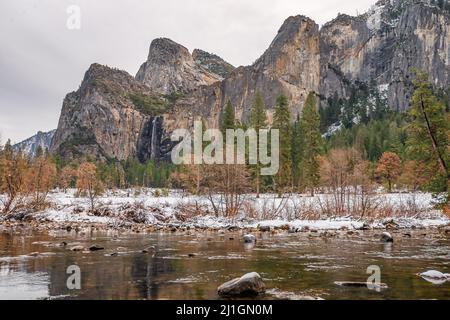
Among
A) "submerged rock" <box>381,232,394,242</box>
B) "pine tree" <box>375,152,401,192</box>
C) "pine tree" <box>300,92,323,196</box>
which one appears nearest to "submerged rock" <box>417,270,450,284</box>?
"submerged rock" <box>381,232,394,242</box>

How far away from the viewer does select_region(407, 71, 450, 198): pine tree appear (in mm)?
22078

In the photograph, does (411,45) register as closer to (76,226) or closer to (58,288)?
(76,226)

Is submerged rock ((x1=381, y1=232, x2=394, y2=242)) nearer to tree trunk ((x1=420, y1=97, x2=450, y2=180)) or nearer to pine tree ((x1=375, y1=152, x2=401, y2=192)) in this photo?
tree trunk ((x1=420, y1=97, x2=450, y2=180))

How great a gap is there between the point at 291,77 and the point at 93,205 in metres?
169

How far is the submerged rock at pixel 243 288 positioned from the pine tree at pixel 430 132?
16.3 meters

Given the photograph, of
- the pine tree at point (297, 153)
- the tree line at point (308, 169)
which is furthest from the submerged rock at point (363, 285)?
the pine tree at point (297, 153)

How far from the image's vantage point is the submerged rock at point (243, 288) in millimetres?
9281

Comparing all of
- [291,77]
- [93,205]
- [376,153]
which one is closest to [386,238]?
[93,205]

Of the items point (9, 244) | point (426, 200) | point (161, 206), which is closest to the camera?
point (9, 244)

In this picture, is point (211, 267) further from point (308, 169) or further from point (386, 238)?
point (308, 169)

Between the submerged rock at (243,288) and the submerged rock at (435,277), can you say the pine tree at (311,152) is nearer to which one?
the submerged rock at (435,277)

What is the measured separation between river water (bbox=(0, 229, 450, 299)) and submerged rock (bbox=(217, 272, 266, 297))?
0.89ft

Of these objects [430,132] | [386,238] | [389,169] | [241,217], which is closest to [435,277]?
[386,238]
